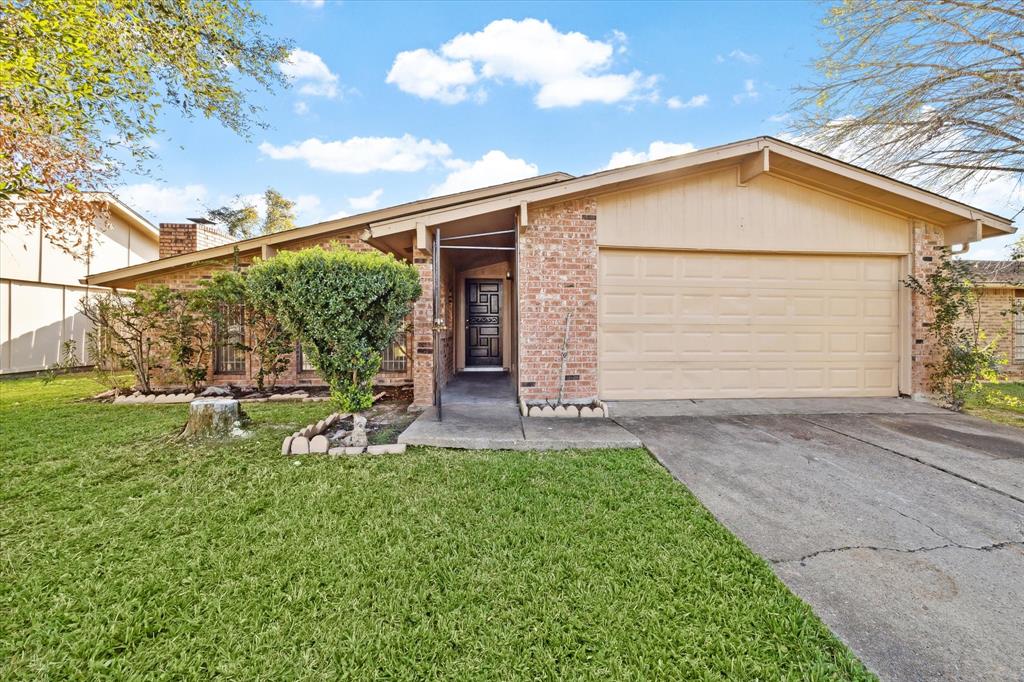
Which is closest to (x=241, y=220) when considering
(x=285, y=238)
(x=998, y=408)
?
(x=285, y=238)

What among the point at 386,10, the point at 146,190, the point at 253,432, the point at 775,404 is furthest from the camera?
the point at 386,10

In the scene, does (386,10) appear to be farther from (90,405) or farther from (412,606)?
(412,606)

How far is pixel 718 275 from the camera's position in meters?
6.33

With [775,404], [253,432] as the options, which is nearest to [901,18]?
[775,404]

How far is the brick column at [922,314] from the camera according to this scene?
6.32m

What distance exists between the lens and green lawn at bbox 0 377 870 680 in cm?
160

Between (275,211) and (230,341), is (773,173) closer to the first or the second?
(230,341)

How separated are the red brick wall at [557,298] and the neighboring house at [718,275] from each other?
2 cm

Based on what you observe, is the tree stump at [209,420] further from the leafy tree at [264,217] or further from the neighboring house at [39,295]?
the leafy tree at [264,217]

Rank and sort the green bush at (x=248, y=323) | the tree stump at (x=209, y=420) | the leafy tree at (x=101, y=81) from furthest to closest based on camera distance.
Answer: the green bush at (x=248, y=323), the leafy tree at (x=101, y=81), the tree stump at (x=209, y=420)

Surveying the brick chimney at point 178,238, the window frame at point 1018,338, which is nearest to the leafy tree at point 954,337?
the window frame at point 1018,338

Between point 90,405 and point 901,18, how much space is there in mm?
14102

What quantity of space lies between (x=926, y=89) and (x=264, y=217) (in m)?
25.9

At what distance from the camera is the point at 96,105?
557 centimetres
